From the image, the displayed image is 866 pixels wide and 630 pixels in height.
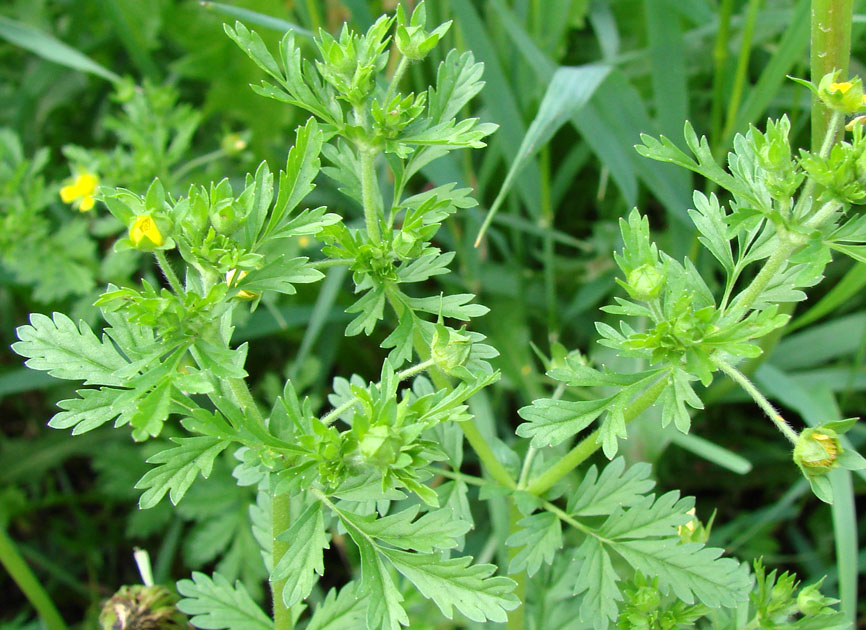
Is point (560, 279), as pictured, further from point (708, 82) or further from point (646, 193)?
point (708, 82)

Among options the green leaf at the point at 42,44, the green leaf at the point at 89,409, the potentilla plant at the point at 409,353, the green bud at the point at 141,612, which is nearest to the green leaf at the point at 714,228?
the potentilla plant at the point at 409,353

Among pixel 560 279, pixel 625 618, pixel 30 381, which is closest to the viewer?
pixel 625 618

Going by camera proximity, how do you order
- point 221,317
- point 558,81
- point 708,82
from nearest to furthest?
point 221,317 → point 558,81 → point 708,82

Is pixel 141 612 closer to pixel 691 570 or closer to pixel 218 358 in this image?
pixel 218 358

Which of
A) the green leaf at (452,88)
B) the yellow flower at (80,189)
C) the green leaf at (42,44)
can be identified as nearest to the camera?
the green leaf at (452,88)

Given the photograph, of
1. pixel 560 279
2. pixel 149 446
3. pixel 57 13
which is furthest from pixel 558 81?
pixel 57 13

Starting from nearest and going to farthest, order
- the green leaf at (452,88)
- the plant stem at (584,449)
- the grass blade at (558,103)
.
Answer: the plant stem at (584,449) → the green leaf at (452,88) → the grass blade at (558,103)

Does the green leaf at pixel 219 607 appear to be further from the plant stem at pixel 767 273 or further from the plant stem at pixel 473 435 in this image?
the plant stem at pixel 767 273

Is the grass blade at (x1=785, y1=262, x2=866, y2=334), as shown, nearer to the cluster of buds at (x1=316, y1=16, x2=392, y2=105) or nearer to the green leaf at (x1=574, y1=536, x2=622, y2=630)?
the green leaf at (x1=574, y1=536, x2=622, y2=630)
